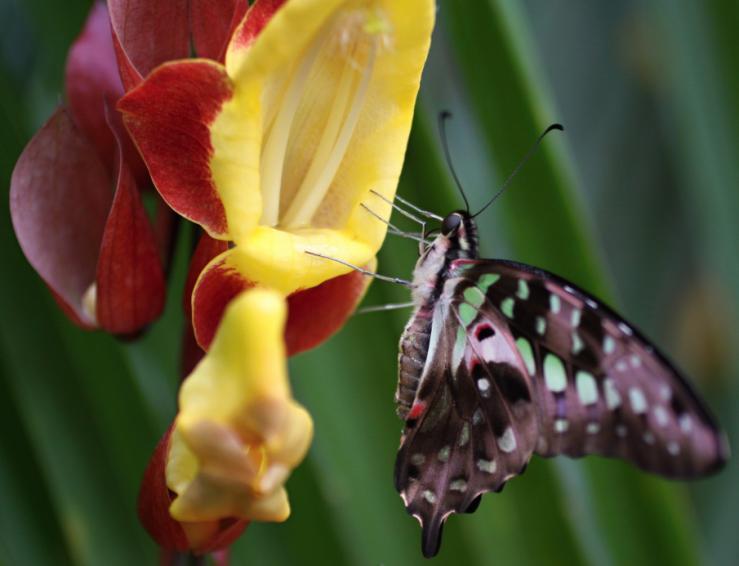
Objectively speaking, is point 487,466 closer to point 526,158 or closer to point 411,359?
point 411,359

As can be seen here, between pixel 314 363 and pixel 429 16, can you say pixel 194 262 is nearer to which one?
pixel 429 16

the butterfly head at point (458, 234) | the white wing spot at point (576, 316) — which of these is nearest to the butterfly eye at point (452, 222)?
the butterfly head at point (458, 234)

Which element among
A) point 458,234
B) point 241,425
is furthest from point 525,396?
point 241,425

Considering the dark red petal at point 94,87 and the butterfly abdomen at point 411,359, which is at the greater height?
the dark red petal at point 94,87

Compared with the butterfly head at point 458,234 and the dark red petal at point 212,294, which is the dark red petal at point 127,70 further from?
the butterfly head at point 458,234

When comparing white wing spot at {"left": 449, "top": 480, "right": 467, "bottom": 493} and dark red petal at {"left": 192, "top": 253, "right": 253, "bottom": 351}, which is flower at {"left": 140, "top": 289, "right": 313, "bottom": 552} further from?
white wing spot at {"left": 449, "top": 480, "right": 467, "bottom": 493}

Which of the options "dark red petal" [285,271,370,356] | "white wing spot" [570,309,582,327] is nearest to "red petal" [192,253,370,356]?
"dark red petal" [285,271,370,356]

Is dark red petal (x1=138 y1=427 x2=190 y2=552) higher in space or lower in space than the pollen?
lower
